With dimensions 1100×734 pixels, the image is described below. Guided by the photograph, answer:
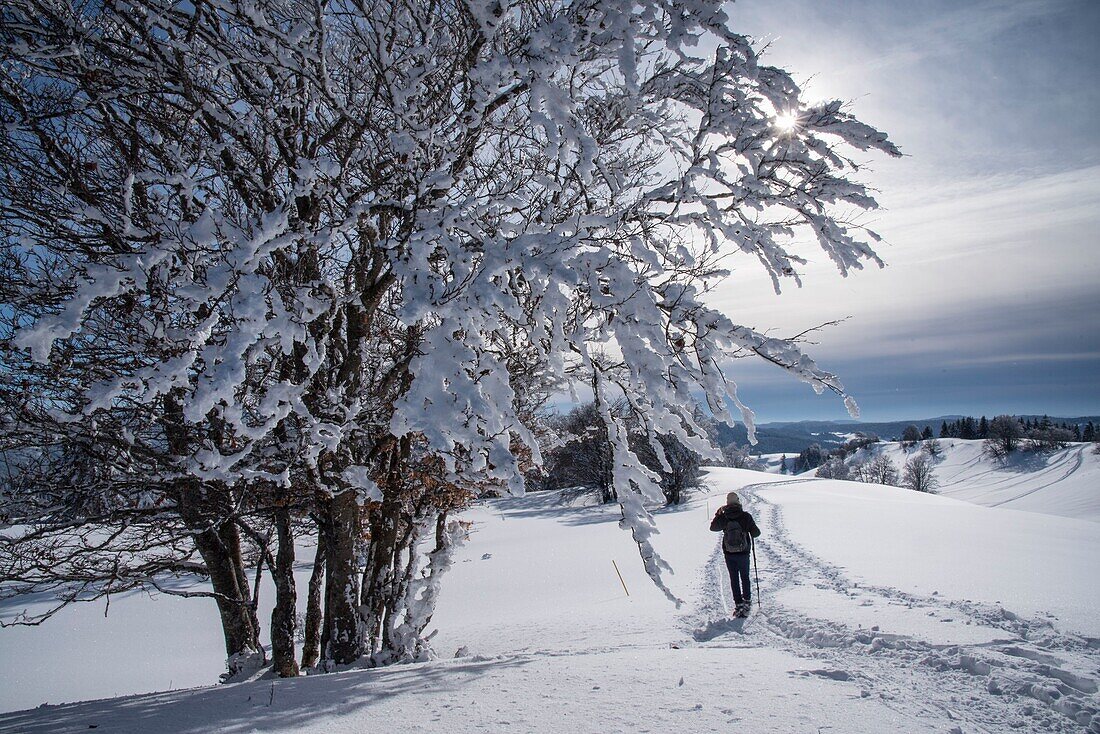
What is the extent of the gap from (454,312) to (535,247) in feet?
1.77

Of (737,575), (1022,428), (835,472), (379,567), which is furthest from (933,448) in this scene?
(379,567)

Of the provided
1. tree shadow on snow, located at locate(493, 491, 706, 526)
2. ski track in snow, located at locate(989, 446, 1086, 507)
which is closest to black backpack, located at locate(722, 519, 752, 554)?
tree shadow on snow, located at locate(493, 491, 706, 526)

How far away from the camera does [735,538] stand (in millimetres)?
7387

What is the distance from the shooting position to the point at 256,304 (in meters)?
2.25

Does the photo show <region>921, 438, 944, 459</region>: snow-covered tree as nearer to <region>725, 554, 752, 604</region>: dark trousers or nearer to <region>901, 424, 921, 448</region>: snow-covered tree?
<region>901, 424, 921, 448</region>: snow-covered tree

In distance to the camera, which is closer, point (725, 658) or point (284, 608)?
point (725, 658)

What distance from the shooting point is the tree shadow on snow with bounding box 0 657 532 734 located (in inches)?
120

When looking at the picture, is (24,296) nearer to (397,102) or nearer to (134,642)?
(397,102)

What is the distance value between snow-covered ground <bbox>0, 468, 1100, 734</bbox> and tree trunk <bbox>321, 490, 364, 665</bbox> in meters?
1.11

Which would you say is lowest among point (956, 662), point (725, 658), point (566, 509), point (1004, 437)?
point (1004, 437)

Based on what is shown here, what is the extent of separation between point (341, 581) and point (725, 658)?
3806 mm

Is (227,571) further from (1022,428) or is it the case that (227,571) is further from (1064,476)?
(1022,428)

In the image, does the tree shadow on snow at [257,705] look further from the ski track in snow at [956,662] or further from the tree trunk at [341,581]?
the ski track in snow at [956,662]

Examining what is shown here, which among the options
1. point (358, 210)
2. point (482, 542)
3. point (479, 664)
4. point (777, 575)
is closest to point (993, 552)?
point (777, 575)
